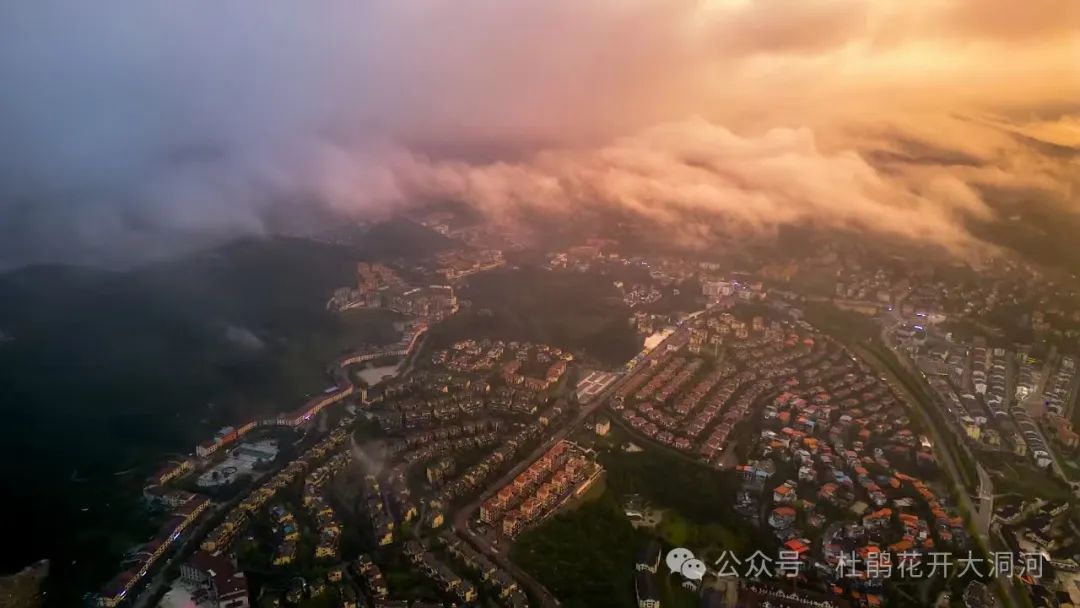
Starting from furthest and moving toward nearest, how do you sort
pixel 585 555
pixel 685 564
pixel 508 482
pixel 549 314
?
pixel 549 314, pixel 508 482, pixel 585 555, pixel 685 564

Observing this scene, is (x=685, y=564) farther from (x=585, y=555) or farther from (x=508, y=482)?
(x=508, y=482)

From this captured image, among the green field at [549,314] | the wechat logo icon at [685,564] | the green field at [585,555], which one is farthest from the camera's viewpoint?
the green field at [549,314]

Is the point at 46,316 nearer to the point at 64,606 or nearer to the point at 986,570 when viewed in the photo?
the point at 64,606

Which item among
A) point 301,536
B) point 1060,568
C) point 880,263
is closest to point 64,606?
point 301,536

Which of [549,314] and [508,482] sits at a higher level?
[508,482]

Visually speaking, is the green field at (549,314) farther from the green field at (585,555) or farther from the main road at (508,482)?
the green field at (585,555)

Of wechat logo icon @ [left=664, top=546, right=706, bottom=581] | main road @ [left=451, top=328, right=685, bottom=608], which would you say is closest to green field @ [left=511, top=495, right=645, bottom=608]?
main road @ [left=451, top=328, right=685, bottom=608]

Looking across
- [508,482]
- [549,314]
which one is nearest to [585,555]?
[508,482]

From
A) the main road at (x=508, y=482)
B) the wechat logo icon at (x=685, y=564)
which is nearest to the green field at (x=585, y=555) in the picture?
the main road at (x=508, y=482)
